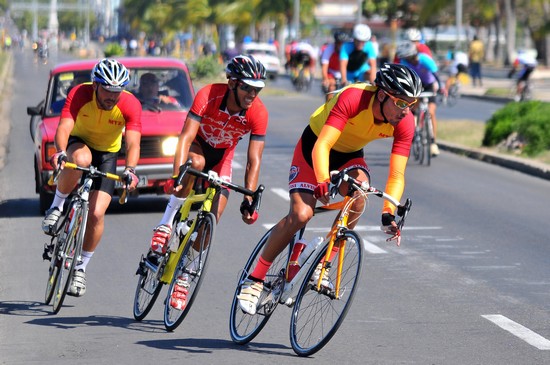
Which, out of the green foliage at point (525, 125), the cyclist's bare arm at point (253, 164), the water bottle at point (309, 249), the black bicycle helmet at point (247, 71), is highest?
the black bicycle helmet at point (247, 71)

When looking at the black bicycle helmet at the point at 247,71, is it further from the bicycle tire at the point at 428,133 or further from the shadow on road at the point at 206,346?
the bicycle tire at the point at 428,133

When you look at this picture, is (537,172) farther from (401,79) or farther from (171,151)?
(401,79)

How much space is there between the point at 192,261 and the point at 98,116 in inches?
64.3

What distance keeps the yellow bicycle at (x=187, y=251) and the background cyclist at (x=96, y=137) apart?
0.55m

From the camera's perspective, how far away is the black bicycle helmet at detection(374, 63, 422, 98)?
7.31 m

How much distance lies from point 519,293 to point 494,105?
29880 millimetres

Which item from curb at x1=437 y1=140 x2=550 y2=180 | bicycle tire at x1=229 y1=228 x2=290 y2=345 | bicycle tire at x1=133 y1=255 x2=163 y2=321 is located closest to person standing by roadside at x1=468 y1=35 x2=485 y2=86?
curb at x1=437 y1=140 x2=550 y2=180

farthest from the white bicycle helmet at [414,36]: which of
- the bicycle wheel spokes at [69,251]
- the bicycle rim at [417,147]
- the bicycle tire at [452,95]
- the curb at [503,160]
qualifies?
the bicycle tire at [452,95]

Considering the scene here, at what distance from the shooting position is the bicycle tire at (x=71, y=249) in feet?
28.3

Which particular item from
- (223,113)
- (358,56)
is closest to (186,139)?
(223,113)

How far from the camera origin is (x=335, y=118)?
7539 mm

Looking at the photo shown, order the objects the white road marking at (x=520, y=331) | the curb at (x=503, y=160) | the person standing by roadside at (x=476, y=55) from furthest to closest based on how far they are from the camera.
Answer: the person standing by roadside at (x=476, y=55) < the curb at (x=503, y=160) < the white road marking at (x=520, y=331)

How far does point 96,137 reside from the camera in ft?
30.5

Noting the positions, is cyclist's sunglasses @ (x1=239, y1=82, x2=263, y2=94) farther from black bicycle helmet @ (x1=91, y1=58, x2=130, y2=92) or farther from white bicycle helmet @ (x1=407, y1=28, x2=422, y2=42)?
white bicycle helmet @ (x1=407, y1=28, x2=422, y2=42)
